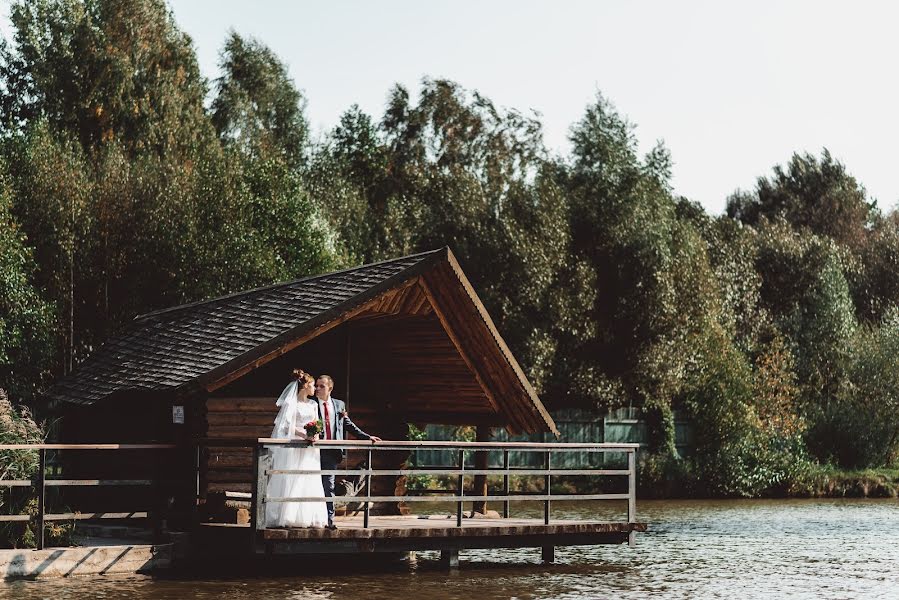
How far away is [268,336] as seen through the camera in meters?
19.3

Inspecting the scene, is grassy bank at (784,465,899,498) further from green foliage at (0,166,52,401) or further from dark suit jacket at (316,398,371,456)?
dark suit jacket at (316,398,371,456)

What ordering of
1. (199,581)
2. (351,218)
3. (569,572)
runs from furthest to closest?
(351,218) < (569,572) < (199,581)

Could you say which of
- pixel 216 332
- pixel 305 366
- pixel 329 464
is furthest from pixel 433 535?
pixel 216 332

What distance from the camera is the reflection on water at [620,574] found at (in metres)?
16.8

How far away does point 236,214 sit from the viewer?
3659cm

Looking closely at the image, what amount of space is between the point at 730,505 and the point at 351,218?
60.6ft

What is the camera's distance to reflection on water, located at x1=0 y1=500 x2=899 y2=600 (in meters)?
16.8

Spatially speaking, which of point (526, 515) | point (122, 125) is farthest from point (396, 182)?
point (526, 515)

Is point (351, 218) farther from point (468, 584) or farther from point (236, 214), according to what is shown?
point (468, 584)

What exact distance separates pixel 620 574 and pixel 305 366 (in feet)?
18.9

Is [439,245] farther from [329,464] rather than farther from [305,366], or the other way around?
[329,464]

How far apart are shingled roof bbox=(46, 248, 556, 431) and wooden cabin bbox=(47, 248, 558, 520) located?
0.9 inches

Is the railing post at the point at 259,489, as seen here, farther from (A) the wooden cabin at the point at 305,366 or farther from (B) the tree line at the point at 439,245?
(B) the tree line at the point at 439,245

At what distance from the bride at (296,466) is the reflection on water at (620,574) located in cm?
84
